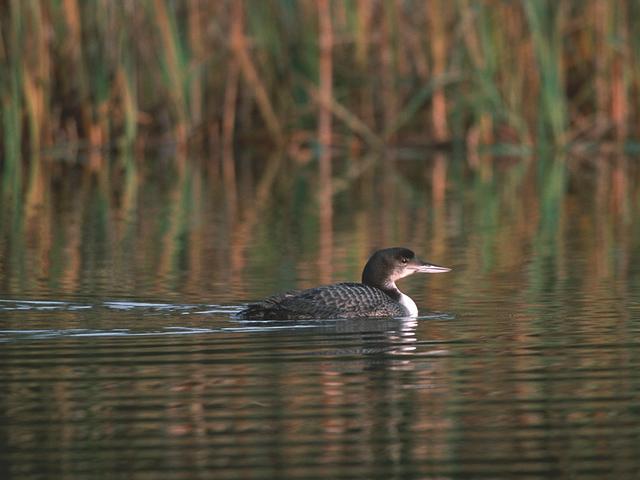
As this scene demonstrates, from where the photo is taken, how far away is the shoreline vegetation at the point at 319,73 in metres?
21.3

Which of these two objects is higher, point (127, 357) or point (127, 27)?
point (127, 27)

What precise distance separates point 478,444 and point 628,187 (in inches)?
520

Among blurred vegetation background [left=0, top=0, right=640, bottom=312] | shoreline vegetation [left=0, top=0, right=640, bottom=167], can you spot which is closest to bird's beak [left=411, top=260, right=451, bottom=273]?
blurred vegetation background [left=0, top=0, right=640, bottom=312]

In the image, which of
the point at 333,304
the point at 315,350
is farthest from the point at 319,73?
the point at 315,350

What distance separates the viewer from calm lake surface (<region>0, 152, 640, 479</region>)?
5.73 metres

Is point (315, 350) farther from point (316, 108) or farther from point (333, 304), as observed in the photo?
point (316, 108)

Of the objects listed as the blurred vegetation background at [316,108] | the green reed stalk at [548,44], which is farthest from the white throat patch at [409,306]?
the green reed stalk at [548,44]

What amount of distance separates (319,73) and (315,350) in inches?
576

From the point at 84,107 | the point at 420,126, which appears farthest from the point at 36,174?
the point at 420,126

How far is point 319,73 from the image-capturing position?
2244cm

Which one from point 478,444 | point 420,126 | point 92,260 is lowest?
point 478,444

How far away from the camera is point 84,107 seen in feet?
72.2

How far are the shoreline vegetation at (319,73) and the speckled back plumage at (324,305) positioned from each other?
38.6 ft

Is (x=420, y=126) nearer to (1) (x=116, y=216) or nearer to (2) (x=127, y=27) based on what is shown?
(2) (x=127, y=27)
